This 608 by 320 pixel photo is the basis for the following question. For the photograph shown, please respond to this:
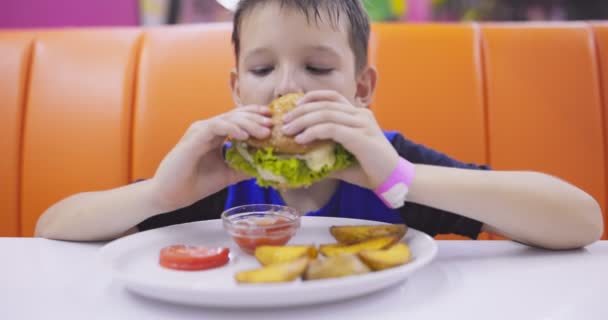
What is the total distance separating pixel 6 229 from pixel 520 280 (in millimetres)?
Answer: 2175

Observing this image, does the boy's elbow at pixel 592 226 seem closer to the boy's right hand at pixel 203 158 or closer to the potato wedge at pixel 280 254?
the potato wedge at pixel 280 254

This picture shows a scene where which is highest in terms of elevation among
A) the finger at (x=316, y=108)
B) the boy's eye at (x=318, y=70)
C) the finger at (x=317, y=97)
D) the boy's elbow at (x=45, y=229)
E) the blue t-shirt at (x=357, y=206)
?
the boy's eye at (x=318, y=70)

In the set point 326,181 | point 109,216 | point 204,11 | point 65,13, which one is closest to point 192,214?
point 109,216

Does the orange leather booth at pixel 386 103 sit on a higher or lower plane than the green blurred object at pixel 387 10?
lower

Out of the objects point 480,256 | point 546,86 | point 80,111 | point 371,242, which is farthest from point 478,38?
point 80,111

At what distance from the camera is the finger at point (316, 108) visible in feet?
3.47

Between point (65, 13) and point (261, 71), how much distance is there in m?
2.55

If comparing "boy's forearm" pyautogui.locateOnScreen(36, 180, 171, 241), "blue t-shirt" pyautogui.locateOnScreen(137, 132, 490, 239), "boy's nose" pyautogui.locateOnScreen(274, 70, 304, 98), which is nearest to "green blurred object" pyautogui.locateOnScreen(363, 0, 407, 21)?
"blue t-shirt" pyautogui.locateOnScreen(137, 132, 490, 239)

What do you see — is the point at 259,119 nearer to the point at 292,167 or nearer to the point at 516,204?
the point at 292,167

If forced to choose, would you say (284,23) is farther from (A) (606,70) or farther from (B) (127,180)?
(A) (606,70)

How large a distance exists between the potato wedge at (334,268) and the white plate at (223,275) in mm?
24

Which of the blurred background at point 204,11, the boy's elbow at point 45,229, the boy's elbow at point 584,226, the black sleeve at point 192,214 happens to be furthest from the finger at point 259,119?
the blurred background at point 204,11

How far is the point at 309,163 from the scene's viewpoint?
1098mm

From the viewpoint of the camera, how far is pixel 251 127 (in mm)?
1075
